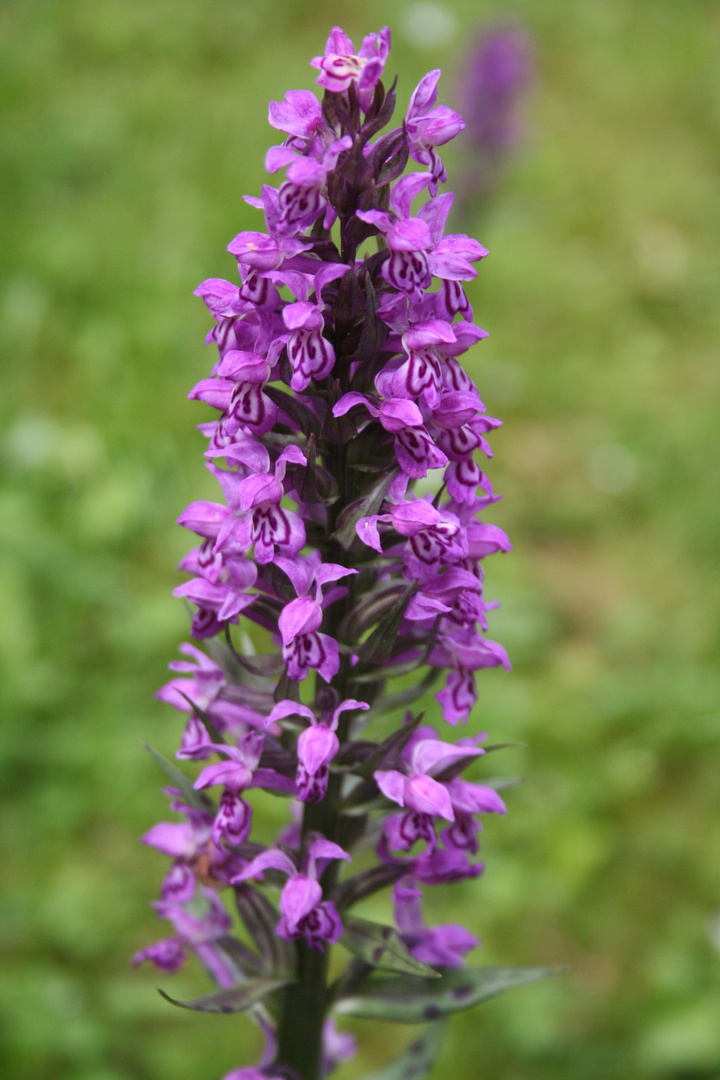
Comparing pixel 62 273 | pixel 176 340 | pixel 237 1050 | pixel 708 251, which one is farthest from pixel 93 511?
pixel 708 251

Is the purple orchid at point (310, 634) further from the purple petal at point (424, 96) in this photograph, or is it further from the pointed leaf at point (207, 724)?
the purple petal at point (424, 96)

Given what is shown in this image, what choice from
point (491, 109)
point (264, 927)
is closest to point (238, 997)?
point (264, 927)

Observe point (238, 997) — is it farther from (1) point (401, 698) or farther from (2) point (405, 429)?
(2) point (405, 429)

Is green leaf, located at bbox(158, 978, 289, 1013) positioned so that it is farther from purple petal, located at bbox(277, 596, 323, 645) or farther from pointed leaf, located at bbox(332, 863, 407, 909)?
purple petal, located at bbox(277, 596, 323, 645)

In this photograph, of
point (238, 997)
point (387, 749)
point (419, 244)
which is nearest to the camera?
point (419, 244)

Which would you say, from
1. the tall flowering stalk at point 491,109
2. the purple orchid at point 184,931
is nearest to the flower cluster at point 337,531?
the purple orchid at point 184,931

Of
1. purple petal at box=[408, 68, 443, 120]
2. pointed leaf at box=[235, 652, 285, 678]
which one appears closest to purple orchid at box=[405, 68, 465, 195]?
purple petal at box=[408, 68, 443, 120]
